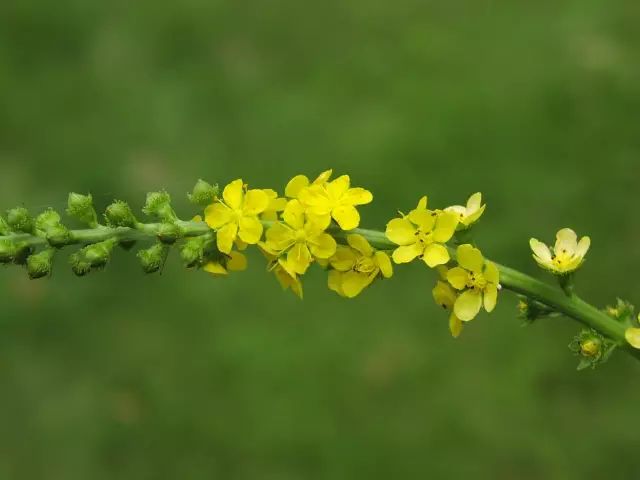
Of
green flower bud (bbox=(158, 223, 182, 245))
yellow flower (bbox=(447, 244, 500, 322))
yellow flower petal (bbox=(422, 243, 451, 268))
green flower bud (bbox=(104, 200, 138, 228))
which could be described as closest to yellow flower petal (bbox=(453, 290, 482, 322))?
yellow flower (bbox=(447, 244, 500, 322))

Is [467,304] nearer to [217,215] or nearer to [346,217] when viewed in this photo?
[346,217]

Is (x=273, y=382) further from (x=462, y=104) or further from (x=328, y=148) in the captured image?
(x=462, y=104)

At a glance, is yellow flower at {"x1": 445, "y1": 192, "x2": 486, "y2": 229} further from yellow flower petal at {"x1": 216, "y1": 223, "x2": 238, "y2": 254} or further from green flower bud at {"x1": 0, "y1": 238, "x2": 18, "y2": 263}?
green flower bud at {"x1": 0, "y1": 238, "x2": 18, "y2": 263}

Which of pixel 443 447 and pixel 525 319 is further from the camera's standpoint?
pixel 443 447

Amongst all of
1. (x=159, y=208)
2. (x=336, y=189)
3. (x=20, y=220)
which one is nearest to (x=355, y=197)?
(x=336, y=189)

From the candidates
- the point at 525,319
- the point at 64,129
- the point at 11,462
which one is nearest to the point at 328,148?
the point at 64,129

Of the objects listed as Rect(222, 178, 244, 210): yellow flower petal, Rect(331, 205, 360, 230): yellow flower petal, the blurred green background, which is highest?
Rect(222, 178, 244, 210): yellow flower petal
